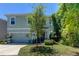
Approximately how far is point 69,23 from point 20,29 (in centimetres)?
183

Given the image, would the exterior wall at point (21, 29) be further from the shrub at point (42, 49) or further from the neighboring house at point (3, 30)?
the shrub at point (42, 49)

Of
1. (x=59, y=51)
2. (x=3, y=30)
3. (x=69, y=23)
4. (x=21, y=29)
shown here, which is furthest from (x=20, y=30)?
(x=69, y=23)

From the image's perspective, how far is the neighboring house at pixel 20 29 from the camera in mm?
14320

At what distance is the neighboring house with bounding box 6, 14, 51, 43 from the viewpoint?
14.3m

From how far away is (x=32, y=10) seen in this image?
14.3 m

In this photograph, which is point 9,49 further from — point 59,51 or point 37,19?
point 59,51

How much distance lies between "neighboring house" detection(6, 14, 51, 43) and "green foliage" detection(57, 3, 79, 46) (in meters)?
0.61

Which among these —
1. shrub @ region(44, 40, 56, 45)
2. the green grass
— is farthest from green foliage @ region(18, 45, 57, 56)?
shrub @ region(44, 40, 56, 45)

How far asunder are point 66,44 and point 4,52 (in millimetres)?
2342

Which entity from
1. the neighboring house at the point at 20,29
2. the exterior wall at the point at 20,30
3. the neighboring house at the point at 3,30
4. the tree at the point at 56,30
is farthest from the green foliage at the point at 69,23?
the neighboring house at the point at 3,30

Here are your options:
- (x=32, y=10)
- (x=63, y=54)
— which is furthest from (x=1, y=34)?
(x=63, y=54)

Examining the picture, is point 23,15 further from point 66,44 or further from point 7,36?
point 66,44

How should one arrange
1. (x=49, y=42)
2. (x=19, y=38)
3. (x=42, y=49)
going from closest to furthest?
1. (x=49, y=42)
2. (x=42, y=49)
3. (x=19, y=38)

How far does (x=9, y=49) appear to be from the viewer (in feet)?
47.0
